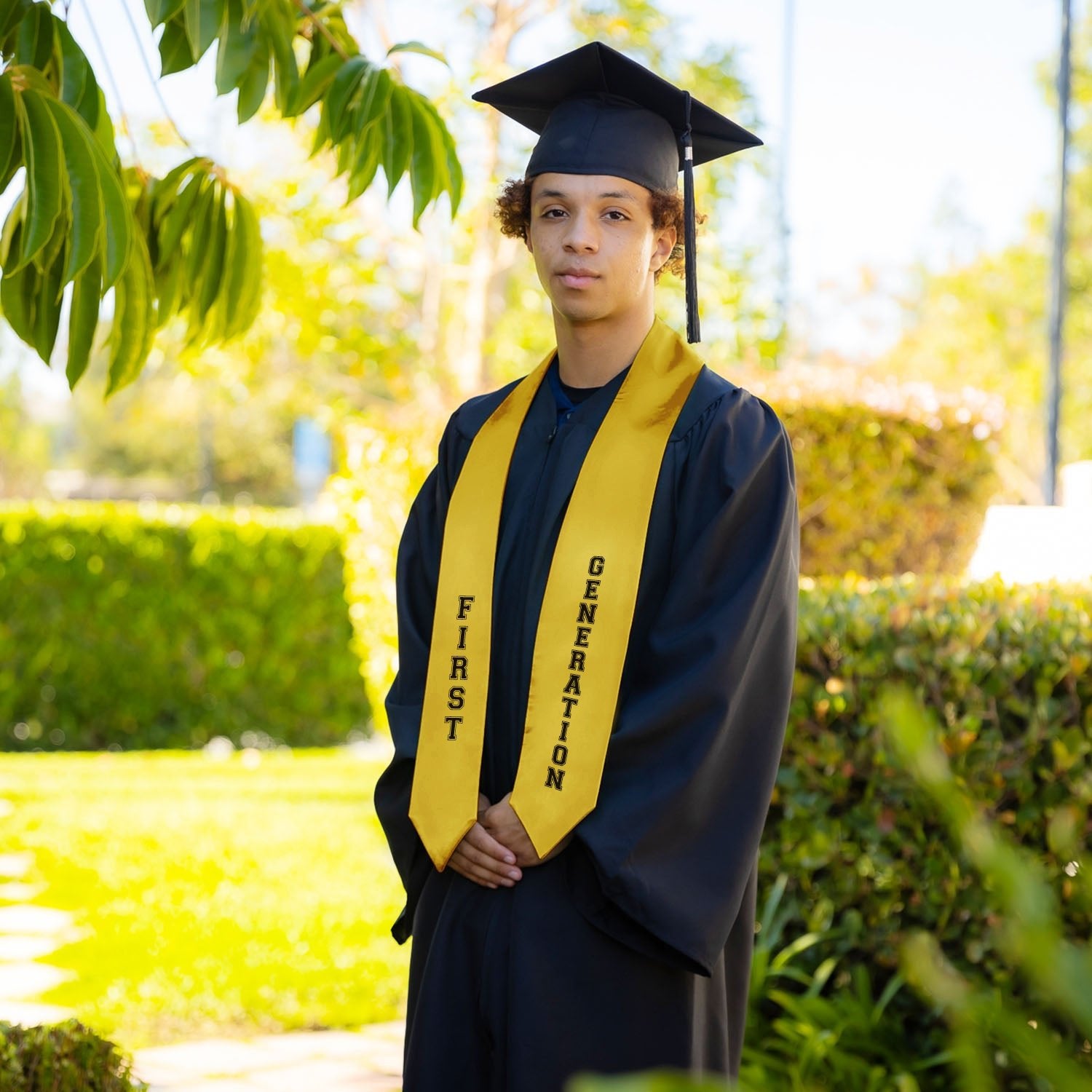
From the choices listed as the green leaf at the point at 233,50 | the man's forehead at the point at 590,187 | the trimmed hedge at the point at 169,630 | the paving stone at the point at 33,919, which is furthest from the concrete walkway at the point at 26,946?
the trimmed hedge at the point at 169,630

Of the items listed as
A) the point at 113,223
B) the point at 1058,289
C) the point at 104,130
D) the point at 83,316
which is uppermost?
the point at 1058,289

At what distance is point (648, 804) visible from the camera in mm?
1979

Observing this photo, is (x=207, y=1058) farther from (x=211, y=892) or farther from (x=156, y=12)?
(x=156, y=12)

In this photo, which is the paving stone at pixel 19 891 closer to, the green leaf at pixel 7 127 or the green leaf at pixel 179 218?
the green leaf at pixel 179 218

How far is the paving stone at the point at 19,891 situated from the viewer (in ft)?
19.0

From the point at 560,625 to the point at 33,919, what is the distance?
4188mm

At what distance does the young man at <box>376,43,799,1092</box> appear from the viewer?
2.01m

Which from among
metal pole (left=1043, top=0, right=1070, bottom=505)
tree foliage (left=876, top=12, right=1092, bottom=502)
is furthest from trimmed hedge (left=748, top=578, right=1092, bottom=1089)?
tree foliage (left=876, top=12, right=1092, bottom=502)

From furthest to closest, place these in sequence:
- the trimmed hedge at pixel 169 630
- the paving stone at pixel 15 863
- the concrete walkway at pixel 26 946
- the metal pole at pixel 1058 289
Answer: the metal pole at pixel 1058 289, the trimmed hedge at pixel 169 630, the paving stone at pixel 15 863, the concrete walkway at pixel 26 946

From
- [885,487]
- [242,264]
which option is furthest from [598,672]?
[885,487]

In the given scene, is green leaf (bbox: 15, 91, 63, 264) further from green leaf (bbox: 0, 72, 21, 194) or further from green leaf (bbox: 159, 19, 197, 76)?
green leaf (bbox: 159, 19, 197, 76)

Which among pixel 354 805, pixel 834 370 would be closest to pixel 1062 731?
pixel 834 370

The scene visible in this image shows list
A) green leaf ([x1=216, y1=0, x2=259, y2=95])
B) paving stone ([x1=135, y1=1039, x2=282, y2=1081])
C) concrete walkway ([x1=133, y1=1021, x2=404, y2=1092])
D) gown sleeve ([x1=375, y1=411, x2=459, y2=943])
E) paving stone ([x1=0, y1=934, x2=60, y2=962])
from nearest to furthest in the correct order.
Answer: green leaf ([x1=216, y1=0, x2=259, y2=95]) < gown sleeve ([x1=375, y1=411, x2=459, y2=943]) < concrete walkway ([x1=133, y1=1021, x2=404, y2=1092]) < paving stone ([x1=135, y1=1039, x2=282, y2=1081]) < paving stone ([x1=0, y1=934, x2=60, y2=962])

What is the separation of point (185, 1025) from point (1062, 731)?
8.86 feet
